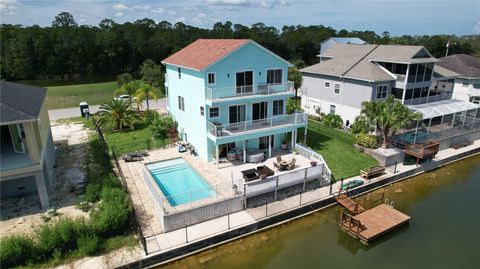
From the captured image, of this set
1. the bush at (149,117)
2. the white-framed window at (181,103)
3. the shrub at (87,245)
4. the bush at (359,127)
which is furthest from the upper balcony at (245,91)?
the shrub at (87,245)

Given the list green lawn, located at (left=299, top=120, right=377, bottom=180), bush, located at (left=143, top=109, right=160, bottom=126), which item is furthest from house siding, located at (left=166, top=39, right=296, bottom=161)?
bush, located at (left=143, top=109, right=160, bottom=126)

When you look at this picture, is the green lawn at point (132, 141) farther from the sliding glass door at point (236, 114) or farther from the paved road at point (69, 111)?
the paved road at point (69, 111)

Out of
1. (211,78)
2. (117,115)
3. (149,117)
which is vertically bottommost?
(149,117)

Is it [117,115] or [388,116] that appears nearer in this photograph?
[388,116]

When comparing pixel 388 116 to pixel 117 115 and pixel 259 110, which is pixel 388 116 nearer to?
pixel 259 110

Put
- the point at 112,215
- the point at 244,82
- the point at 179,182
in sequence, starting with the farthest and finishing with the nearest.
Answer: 1. the point at 244,82
2. the point at 179,182
3. the point at 112,215

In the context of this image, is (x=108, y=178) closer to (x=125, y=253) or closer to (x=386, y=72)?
(x=125, y=253)

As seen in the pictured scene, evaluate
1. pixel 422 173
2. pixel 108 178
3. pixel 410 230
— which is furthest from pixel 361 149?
pixel 108 178

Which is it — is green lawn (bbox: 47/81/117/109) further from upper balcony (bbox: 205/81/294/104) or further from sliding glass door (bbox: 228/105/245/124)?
upper balcony (bbox: 205/81/294/104)

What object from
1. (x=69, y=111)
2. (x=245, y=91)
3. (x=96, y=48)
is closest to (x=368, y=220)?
(x=245, y=91)
